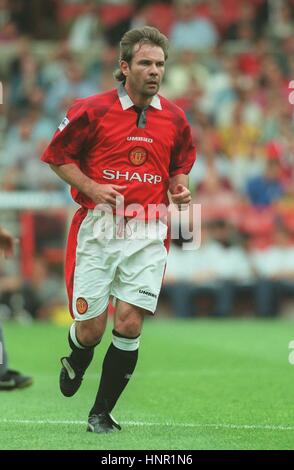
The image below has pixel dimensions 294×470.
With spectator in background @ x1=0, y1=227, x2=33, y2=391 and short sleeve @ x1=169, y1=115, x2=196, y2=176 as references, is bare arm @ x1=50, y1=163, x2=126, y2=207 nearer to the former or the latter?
short sleeve @ x1=169, y1=115, x2=196, y2=176

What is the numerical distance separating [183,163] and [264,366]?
164 inches

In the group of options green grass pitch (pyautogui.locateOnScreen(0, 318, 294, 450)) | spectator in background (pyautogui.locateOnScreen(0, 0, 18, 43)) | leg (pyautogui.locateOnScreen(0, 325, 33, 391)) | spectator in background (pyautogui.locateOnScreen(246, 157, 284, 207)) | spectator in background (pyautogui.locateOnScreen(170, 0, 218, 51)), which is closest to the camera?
green grass pitch (pyautogui.locateOnScreen(0, 318, 294, 450))

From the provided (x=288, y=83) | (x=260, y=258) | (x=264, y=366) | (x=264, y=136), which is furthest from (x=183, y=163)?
(x=288, y=83)

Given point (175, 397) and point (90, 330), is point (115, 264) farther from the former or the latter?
point (175, 397)

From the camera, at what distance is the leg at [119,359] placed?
6.91 m

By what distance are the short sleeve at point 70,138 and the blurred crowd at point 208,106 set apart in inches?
379

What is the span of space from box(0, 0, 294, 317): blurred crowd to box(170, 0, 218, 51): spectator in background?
0.02 meters

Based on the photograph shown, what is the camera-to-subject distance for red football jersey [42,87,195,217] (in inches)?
276

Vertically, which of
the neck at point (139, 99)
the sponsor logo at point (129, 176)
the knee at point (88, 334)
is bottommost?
the knee at point (88, 334)

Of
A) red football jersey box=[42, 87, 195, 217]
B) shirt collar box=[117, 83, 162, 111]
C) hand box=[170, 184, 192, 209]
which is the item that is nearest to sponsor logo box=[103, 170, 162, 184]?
red football jersey box=[42, 87, 195, 217]

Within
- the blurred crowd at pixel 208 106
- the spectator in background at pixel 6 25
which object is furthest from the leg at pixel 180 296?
the spectator in background at pixel 6 25

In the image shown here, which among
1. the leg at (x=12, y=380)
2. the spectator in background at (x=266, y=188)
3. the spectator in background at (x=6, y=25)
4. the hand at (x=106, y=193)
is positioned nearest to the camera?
the hand at (x=106, y=193)

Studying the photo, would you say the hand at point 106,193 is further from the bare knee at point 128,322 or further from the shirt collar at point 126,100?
the bare knee at point 128,322

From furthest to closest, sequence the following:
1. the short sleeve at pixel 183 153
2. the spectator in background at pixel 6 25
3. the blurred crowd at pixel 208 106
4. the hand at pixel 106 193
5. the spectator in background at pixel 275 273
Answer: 1. the spectator in background at pixel 6 25
2. the blurred crowd at pixel 208 106
3. the spectator in background at pixel 275 273
4. the short sleeve at pixel 183 153
5. the hand at pixel 106 193
